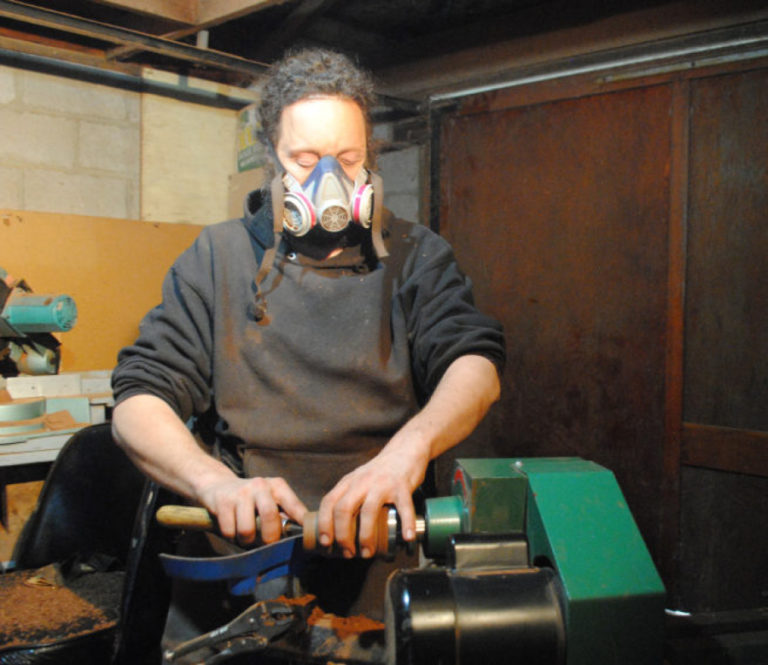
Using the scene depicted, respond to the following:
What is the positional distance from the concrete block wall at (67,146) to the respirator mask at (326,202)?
5.98ft

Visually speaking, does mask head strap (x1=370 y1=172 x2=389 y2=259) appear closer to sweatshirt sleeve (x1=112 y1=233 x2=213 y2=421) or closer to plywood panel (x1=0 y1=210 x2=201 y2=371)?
sweatshirt sleeve (x1=112 y1=233 x2=213 y2=421)

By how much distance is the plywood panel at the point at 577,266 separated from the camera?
258 cm

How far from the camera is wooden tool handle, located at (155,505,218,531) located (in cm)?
88

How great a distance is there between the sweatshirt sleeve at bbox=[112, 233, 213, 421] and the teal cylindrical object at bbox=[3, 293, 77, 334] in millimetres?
1037

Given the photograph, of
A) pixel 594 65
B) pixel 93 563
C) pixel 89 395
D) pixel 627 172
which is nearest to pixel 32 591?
pixel 93 563

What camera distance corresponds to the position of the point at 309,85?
145cm

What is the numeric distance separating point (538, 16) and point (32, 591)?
9.12 ft

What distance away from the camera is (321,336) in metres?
1.37

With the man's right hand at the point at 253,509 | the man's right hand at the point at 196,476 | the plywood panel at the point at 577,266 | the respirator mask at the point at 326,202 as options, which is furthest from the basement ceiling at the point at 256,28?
the man's right hand at the point at 253,509

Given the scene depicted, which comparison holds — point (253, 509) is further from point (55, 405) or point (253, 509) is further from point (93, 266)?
point (93, 266)

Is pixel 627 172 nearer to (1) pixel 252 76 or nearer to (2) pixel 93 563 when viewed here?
(1) pixel 252 76

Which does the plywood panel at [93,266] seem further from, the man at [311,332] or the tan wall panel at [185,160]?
the man at [311,332]

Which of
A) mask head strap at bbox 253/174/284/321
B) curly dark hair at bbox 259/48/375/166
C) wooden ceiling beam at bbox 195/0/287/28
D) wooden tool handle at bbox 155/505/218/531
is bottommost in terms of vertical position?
wooden tool handle at bbox 155/505/218/531

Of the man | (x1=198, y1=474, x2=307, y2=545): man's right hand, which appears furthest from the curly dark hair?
(x1=198, y1=474, x2=307, y2=545): man's right hand
